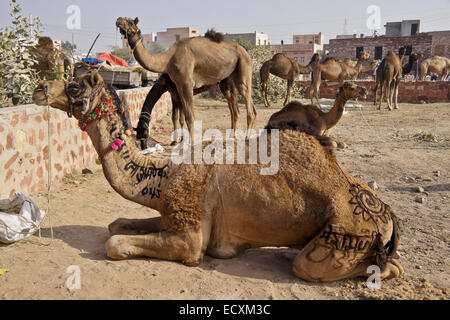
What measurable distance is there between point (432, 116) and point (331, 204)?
12.9m

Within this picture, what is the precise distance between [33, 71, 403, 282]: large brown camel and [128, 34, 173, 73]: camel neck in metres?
3.96

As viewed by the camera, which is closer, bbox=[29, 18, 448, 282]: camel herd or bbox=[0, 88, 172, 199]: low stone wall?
bbox=[29, 18, 448, 282]: camel herd

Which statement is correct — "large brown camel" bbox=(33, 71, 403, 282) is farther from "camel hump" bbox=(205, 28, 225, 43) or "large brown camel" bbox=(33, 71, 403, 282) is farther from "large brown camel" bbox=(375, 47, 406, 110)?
"large brown camel" bbox=(375, 47, 406, 110)

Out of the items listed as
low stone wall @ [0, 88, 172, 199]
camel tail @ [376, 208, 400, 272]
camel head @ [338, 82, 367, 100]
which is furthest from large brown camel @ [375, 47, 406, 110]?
camel tail @ [376, 208, 400, 272]

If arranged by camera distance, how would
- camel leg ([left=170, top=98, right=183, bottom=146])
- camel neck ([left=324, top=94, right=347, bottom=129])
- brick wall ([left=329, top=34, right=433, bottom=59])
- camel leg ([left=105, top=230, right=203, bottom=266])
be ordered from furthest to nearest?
brick wall ([left=329, top=34, right=433, bottom=59]) → camel leg ([left=170, top=98, right=183, bottom=146]) → camel neck ([left=324, top=94, right=347, bottom=129]) → camel leg ([left=105, top=230, right=203, bottom=266])

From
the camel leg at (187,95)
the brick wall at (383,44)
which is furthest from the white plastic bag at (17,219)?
the brick wall at (383,44)

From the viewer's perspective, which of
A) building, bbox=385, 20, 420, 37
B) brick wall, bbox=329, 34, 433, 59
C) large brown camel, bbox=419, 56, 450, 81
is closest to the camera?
large brown camel, bbox=419, 56, 450, 81

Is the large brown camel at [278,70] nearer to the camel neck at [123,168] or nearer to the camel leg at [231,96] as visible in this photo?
the camel leg at [231,96]

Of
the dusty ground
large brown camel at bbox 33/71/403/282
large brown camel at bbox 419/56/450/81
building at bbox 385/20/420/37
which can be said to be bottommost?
the dusty ground

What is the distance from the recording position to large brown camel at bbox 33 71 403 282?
10.3 ft

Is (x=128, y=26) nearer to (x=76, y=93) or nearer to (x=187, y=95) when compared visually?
(x=187, y=95)

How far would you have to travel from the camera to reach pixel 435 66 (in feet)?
92.9

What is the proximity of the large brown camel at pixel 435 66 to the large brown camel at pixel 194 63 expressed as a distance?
22.3 meters
